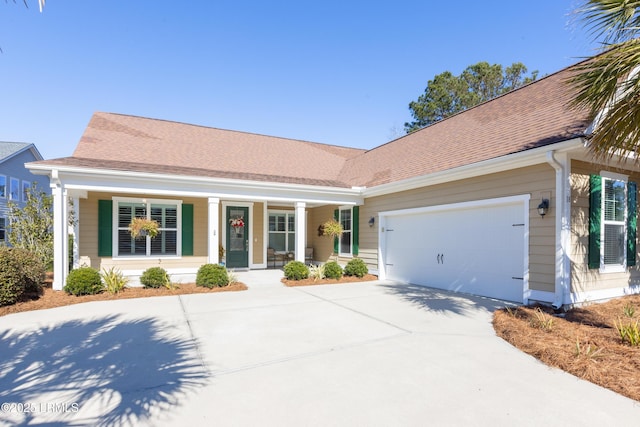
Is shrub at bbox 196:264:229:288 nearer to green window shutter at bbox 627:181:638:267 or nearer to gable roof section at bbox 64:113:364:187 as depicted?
gable roof section at bbox 64:113:364:187

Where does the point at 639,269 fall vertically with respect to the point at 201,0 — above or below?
below

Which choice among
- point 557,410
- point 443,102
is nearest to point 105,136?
point 557,410

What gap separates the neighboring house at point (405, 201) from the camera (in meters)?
6.43

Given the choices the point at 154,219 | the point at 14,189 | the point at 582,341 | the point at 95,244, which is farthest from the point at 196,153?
the point at 14,189

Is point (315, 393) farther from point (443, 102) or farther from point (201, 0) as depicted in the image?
point (443, 102)

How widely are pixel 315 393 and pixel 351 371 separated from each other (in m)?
0.64

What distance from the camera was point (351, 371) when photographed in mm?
3680

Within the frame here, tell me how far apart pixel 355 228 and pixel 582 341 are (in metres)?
8.04

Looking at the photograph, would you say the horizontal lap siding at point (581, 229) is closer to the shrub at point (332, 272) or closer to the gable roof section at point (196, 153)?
the shrub at point (332, 272)

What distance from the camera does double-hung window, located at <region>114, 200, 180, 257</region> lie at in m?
10.4

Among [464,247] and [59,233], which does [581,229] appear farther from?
[59,233]

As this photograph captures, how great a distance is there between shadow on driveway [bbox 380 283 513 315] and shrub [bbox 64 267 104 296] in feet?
23.9

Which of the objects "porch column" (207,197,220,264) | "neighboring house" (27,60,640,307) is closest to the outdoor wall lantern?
"neighboring house" (27,60,640,307)

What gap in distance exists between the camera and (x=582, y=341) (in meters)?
4.34
